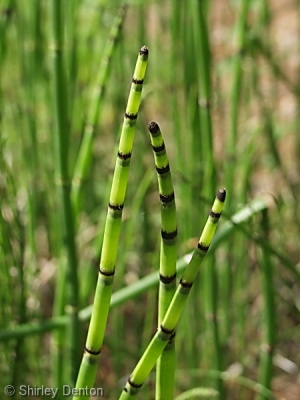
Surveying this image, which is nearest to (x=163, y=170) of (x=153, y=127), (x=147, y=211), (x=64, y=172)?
(x=153, y=127)

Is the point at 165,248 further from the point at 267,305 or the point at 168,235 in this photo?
the point at 267,305

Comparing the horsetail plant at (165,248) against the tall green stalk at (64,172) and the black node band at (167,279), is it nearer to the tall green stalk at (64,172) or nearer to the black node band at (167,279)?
the black node band at (167,279)

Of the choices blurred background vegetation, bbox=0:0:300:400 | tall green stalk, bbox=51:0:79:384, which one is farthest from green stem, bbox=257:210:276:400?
tall green stalk, bbox=51:0:79:384

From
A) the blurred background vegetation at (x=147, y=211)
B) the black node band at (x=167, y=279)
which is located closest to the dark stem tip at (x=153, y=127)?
the black node band at (x=167, y=279)

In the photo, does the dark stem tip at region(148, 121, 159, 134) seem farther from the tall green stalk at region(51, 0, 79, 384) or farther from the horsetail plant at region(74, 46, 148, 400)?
Answer: the tall green stalk at region(51, 0, 79, 384)

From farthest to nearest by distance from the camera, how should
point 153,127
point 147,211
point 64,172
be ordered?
1. point 147,211
2. point 64,172
3. point 153,127

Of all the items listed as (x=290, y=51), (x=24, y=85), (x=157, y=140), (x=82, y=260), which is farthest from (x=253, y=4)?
(x=157, y=140)

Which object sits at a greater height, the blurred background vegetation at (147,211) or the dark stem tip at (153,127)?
the blurred background vegetation at (147,211)
